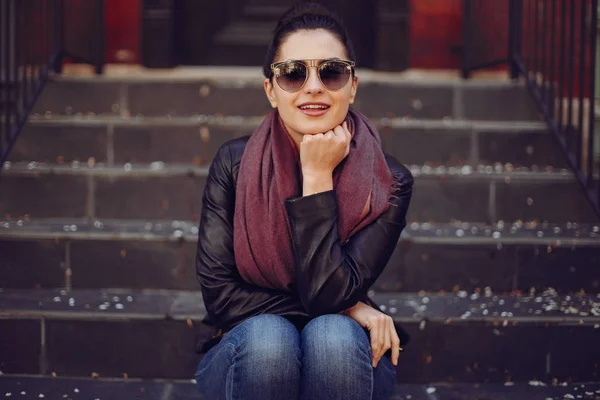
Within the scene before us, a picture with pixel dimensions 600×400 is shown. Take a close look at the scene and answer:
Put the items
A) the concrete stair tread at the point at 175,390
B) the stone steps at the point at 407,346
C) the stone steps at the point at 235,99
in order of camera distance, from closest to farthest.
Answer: the concrete stair tread at the point at 175,390 → the stone steps at the point at 407,346 → the stone steps at the point at 235,99

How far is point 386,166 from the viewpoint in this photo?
2.14 metres

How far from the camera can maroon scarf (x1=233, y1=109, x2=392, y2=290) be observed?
6.72ft

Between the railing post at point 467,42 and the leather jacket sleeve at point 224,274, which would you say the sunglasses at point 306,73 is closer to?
the leather jacket sleeve at point 224,274

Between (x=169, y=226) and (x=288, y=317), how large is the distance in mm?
1237

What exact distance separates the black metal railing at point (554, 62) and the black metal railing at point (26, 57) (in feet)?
7.20

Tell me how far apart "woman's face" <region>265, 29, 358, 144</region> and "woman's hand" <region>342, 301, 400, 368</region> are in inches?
19.9

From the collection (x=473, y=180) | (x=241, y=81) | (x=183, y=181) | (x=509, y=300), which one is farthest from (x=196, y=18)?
(x=509, y=300)

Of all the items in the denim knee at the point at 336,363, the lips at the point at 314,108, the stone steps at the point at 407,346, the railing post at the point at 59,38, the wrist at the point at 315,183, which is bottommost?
the stone steps at the point at 407,346

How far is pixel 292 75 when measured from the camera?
199 centimetres

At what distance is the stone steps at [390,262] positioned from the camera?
2.97m

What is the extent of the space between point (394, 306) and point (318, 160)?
39.5 inches

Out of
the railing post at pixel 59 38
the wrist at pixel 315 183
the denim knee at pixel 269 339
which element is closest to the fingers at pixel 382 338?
the denim knee at pixel 269 339

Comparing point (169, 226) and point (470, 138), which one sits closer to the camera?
point (169, 226)

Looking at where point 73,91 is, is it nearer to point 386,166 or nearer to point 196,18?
point 196,18
